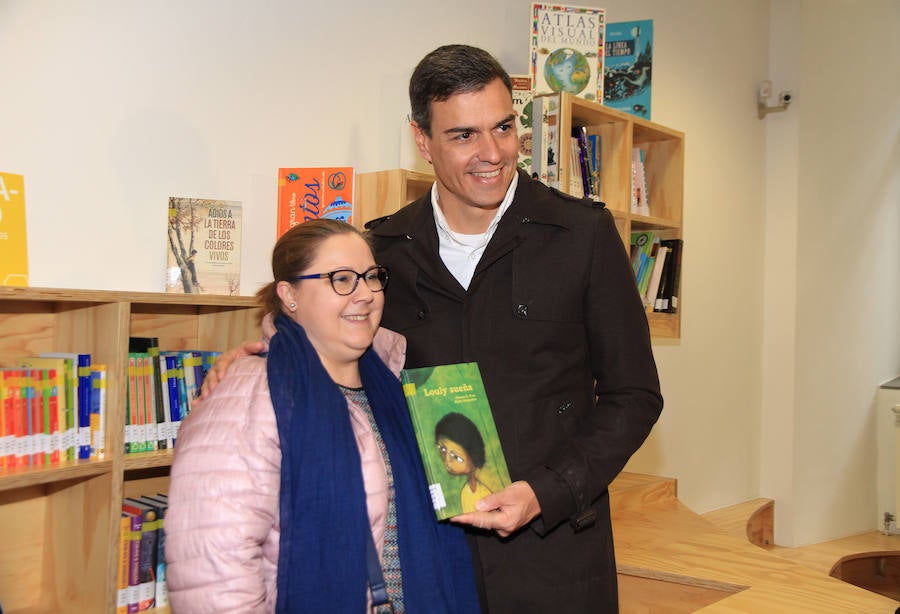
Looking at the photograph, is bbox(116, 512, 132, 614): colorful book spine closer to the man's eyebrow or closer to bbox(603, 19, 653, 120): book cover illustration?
the man's eyebrow

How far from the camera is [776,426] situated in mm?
5867

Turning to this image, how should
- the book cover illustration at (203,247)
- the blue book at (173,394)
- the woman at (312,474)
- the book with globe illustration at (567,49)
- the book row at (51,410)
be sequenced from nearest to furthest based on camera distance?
the woman at (312,474)
the book row at (51,410)
the blue book at (173,394)
the book cover illustration at (203,247)
the book with globe illustration at (567,49)

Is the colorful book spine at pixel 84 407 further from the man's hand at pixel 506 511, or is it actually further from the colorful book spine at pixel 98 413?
the man's hand at pixel 506 511

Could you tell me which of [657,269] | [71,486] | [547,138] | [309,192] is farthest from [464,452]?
[657,269]

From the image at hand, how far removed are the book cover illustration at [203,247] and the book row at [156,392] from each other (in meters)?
0.27

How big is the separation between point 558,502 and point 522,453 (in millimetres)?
147

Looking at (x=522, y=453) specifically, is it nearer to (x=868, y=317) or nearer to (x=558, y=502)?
(x=558, y=502)

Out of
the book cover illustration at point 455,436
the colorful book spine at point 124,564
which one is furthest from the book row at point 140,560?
the book cover illustration at point 455,436

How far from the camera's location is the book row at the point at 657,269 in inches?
160

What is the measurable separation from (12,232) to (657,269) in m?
2.86

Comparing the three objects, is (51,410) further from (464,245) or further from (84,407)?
(464,245)

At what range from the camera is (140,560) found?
2.29 m

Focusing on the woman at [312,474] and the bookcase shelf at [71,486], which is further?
the bookcase shelf at [71,486]

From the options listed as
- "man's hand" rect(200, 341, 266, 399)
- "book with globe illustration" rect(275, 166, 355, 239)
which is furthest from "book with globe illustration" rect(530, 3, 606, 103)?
"man's hand" rect(200, 341, 266, 399)
